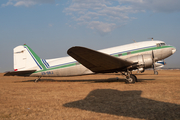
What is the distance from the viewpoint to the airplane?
13.4 m

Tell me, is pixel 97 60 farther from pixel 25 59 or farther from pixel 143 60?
pixel 25 59

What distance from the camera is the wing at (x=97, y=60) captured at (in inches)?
488

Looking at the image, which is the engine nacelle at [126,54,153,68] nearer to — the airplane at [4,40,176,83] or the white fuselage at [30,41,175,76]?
the airplane at [4,40,176,83]

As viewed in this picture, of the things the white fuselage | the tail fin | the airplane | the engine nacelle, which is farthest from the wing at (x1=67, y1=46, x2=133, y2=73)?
the tail fin

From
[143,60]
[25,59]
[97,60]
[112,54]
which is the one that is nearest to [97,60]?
[97,60]

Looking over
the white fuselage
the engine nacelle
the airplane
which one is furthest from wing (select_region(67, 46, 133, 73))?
the white fuselage

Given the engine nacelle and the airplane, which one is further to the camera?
the engine nacelle

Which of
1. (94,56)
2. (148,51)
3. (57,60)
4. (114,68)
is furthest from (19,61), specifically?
(148,51)

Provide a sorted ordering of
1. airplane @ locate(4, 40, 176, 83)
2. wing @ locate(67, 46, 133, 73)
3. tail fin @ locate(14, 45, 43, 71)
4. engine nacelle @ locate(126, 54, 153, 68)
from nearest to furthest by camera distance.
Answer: wing @ locate(67, 46, 133, 73), airplane @ locate(4, 40, 176, 83), engine nacelle @ locate(126, 54, 153, 68), tail fin @ locate(14, 45, 43, 71)

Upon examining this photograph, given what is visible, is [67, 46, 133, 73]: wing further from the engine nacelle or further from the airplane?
the engine nacelle

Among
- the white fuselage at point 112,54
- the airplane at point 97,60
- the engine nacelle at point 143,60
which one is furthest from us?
the white fuselage at point 112,54

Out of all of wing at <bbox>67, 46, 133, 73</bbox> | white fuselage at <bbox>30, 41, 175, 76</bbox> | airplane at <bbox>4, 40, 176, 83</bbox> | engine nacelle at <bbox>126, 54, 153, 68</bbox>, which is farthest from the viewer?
white fuselage at <bbox>30, 41, 175, 76</bbox>

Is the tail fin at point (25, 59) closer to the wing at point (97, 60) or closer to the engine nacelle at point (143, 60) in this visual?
the wing at point (97, 60)

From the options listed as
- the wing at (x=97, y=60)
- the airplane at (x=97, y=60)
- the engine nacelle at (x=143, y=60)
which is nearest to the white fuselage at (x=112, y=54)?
the airplane at (x=97, y=60)
